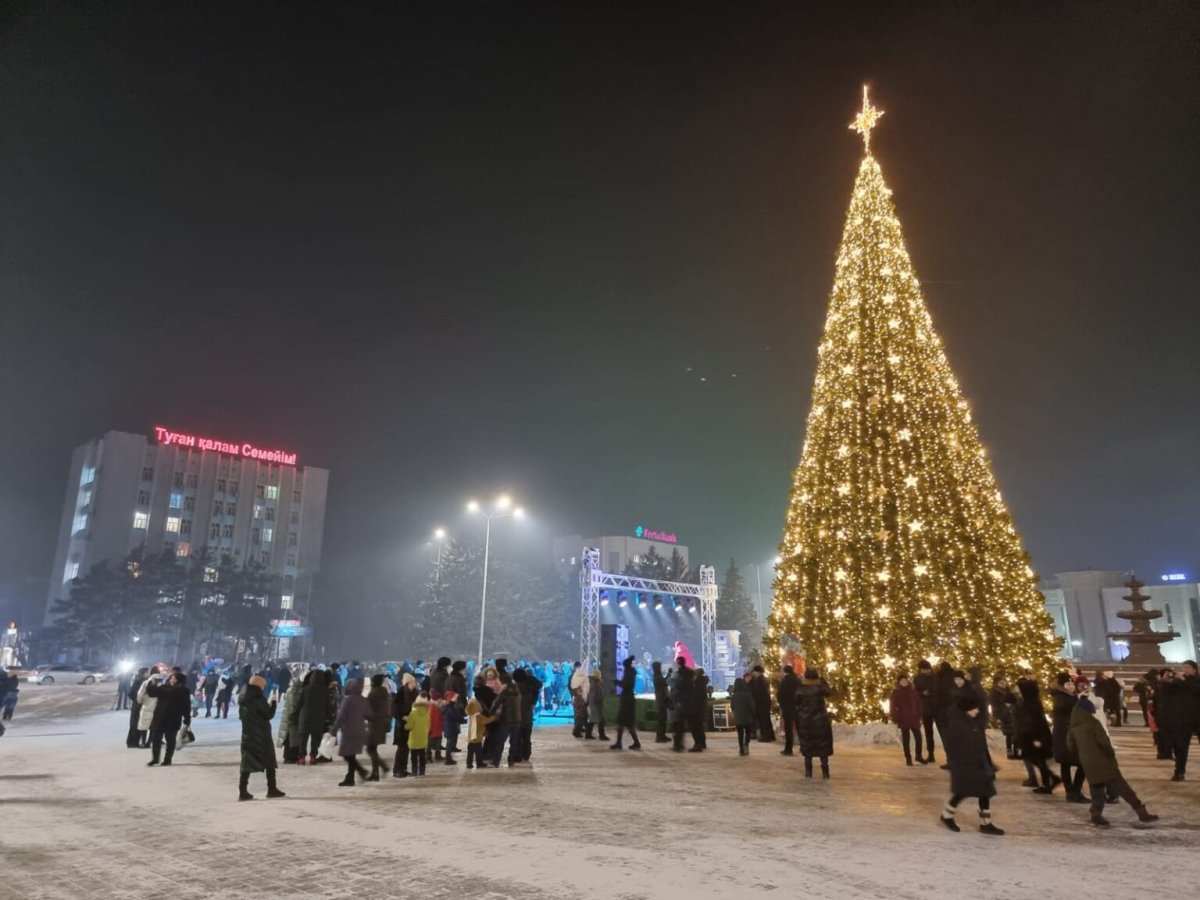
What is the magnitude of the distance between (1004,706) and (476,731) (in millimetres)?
9574

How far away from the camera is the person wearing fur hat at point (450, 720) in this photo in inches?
526

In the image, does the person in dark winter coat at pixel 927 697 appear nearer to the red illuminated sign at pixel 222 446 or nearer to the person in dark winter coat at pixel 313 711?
the person in dark winter coat at pixel 313 711

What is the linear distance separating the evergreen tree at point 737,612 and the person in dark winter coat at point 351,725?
74.2 meters

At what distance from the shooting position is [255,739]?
9.30m

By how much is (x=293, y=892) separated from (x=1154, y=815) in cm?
886

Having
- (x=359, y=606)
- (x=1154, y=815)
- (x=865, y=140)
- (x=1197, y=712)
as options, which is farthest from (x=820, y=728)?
(x=359, y=606)

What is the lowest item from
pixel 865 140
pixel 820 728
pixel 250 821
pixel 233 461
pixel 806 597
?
pixel 250 821

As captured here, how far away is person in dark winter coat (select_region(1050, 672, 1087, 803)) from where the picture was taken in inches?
360

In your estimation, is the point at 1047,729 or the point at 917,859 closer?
the point at 917,859

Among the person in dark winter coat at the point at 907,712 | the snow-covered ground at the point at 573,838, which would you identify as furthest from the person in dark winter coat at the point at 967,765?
the person in dark winter coat at the point at 907,712

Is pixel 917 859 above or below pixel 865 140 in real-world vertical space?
below

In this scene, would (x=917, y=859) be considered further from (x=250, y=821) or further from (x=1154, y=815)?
(x=250, y=821)

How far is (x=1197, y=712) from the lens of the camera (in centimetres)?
1065

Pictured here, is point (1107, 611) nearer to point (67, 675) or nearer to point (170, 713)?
point (170, 713)
